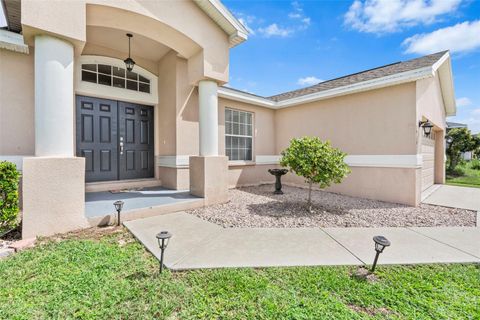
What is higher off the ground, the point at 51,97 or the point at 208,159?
the point at 51,97

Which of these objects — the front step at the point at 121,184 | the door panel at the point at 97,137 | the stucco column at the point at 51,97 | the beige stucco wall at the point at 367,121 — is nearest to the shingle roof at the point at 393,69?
the beige stucco wall at the point at 367,121

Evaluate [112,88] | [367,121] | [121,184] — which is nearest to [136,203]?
[121,184]

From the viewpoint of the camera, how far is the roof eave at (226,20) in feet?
16.2

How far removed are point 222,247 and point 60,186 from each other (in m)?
2.80

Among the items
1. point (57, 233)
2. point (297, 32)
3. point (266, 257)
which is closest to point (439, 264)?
point (266, 257)

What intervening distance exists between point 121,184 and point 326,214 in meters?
5.63

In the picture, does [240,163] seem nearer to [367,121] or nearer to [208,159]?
[208,159]

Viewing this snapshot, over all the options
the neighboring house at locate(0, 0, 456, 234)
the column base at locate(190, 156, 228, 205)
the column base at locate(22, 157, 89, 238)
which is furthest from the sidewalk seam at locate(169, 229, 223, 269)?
the column base at locate(22, 157, 89, 238)

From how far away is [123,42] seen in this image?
5797 mm

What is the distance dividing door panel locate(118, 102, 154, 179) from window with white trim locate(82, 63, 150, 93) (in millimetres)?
570

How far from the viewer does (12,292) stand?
208cm

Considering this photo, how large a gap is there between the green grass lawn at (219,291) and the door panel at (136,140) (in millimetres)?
3887

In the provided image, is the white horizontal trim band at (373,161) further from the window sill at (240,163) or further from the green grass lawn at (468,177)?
the green grass lawn at (468,177)

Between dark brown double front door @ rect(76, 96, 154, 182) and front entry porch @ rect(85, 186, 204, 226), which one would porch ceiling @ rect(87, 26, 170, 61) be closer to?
dark brown double front door @ rect(76, 96, 154, 182)
